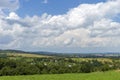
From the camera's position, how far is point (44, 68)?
88.4 m

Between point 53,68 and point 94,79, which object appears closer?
point 94,79

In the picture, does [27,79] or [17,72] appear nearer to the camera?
[27,79]

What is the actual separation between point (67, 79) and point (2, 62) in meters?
51.6

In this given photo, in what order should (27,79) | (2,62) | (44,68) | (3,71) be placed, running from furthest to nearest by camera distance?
1. (44,68)
2. (2,62)
3. (3,71)
4. (27,79)

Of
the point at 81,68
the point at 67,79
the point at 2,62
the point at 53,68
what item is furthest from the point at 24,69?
the point at 67,79

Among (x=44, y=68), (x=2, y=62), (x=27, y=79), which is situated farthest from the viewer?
(x=44, y=68)

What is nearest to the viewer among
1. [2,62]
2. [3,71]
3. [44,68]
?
[3,71]

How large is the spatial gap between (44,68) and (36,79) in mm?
54426

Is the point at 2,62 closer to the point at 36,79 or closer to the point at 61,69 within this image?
the point at 61,69

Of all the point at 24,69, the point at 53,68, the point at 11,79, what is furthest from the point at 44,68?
the point at 11,79

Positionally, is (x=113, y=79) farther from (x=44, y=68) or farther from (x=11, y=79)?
(x=44, y=68)

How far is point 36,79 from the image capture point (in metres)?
34.2

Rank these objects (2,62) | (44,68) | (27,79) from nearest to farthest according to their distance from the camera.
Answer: (27,79) < (2,62) < (44,68)

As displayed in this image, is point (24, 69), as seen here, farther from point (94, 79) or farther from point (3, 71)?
point (94, 79)
